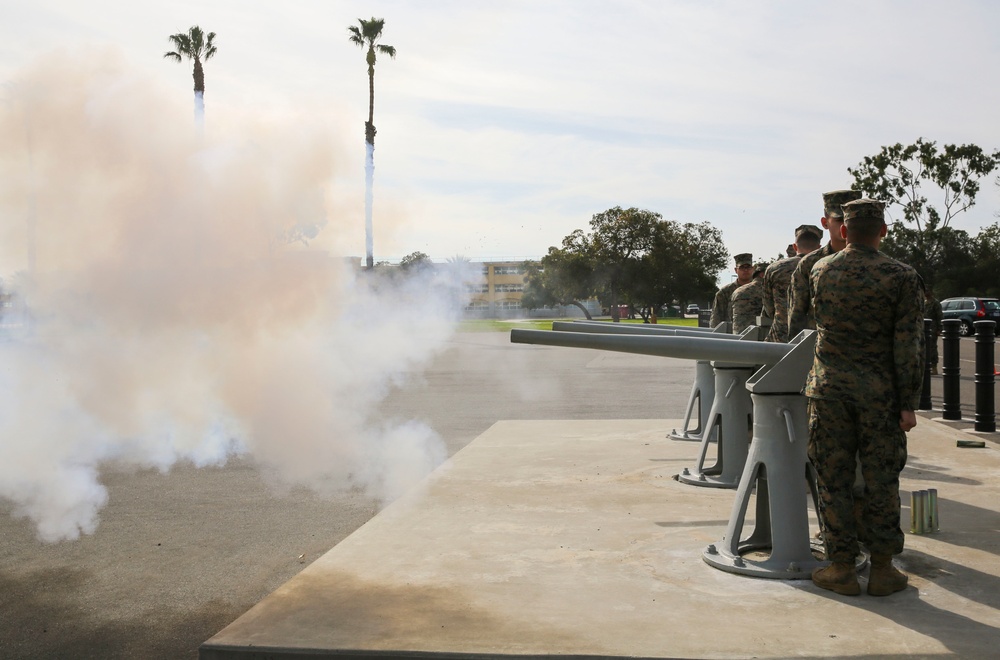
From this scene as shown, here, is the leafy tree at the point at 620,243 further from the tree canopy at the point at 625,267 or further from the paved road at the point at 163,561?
the paved road at the point at 163,561

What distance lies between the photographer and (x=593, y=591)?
4812mm

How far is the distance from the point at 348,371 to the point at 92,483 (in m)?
13.0

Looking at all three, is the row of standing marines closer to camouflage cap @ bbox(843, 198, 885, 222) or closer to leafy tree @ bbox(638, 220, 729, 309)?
camouflage cap @ bbox(843, 198, 885, 222)

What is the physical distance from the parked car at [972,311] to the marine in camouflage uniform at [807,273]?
3553 centimetres

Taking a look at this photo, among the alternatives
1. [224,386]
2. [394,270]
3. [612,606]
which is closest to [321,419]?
[224,386]

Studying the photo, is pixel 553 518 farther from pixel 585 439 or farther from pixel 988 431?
pixel 988 431

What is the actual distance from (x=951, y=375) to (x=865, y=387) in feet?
28.8

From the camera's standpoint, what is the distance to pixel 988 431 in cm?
1111

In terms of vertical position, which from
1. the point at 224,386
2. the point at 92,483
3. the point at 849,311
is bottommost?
the point at 92,483

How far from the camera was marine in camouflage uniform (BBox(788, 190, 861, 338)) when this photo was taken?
5.25 m

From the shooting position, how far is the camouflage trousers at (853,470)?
4617mm

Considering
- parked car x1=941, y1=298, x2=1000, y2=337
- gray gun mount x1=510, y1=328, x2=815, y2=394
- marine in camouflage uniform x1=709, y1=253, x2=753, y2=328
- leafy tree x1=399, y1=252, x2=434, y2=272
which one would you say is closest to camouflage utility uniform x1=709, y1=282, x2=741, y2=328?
marine in camouflage uniform x1=709, y1=253, x2=753, y2=328

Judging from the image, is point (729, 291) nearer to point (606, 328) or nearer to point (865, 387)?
point (606, 328)

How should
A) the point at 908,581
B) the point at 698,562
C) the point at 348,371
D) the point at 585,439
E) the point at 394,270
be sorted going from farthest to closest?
the point at 394,270, the point at 348,371, the point at 585,439, the point at 698,562, the point at 908,581
